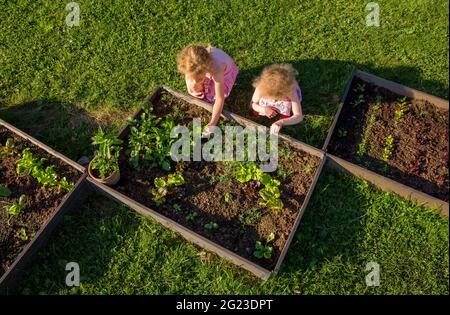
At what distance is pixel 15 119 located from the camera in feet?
16.7

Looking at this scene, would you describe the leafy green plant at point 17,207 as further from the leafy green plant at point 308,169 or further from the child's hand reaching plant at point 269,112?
→ the leafy green plant at point 308,169

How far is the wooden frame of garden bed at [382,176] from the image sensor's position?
4.23 metres

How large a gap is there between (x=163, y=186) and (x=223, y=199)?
2.09 ft

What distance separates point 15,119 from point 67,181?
1.28 meters

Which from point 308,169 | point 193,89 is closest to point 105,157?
point 193,89

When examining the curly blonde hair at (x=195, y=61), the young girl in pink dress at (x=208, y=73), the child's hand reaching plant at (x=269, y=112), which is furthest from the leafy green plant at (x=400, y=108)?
the curly blonde hair at (x=195, y=61)

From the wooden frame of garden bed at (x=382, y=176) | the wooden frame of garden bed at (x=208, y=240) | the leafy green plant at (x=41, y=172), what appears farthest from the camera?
the leafy green plant at (x=41, y=172)

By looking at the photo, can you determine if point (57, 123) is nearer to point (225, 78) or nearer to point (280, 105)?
point (225, 78)

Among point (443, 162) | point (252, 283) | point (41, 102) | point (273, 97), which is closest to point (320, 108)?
point (273, 97)

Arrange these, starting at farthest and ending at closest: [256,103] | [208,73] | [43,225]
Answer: [256,103], [208,73], [43,225]

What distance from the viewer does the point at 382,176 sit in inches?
171

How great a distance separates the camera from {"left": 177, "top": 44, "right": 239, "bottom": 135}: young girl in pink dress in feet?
13.6

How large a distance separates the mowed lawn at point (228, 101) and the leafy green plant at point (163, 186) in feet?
0.89

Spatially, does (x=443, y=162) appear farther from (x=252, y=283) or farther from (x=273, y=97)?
(x=252, y=283)
